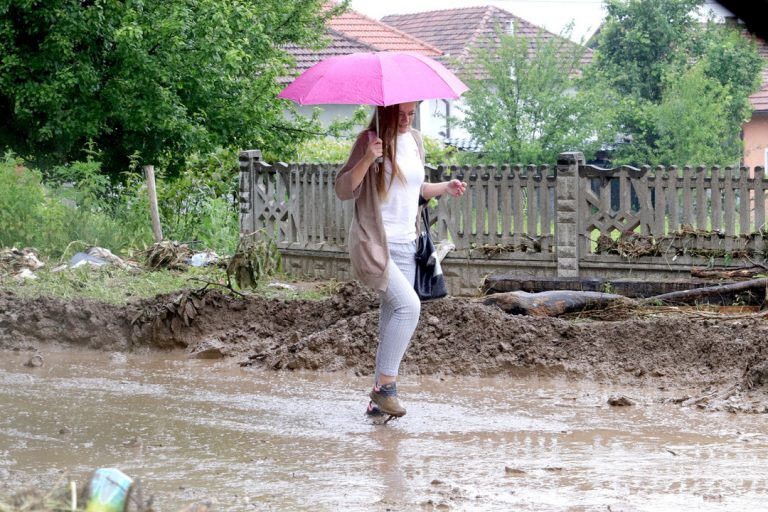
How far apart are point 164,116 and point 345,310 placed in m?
7.74

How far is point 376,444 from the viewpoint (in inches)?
235

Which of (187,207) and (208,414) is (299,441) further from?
(187,207)

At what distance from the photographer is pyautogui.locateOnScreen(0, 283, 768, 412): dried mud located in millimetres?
8031

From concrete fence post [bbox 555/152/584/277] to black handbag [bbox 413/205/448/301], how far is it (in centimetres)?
520

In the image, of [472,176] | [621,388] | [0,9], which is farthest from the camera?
[0,9]

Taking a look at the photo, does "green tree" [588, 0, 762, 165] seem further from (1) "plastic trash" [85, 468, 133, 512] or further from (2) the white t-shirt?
(1) "plastic trash" [85, 468, 133, 512]

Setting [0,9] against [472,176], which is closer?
[472,176]

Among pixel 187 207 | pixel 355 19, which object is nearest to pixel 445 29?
pixel 355 19

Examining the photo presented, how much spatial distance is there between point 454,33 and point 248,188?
32.3 meters

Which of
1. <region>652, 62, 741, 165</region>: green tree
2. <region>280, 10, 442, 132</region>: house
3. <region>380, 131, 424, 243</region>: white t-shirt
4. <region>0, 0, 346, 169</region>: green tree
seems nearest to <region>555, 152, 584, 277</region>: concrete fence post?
<region>380, 131, 424, 243</region>: white t-shirt

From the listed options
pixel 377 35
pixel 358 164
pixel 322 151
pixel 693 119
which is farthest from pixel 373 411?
pixel 377 35

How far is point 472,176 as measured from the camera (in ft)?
40.6

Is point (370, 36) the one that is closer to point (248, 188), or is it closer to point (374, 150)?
point (248, 188)

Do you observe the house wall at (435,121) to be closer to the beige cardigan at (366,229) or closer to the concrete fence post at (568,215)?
the concrete fence post at (568,215)
